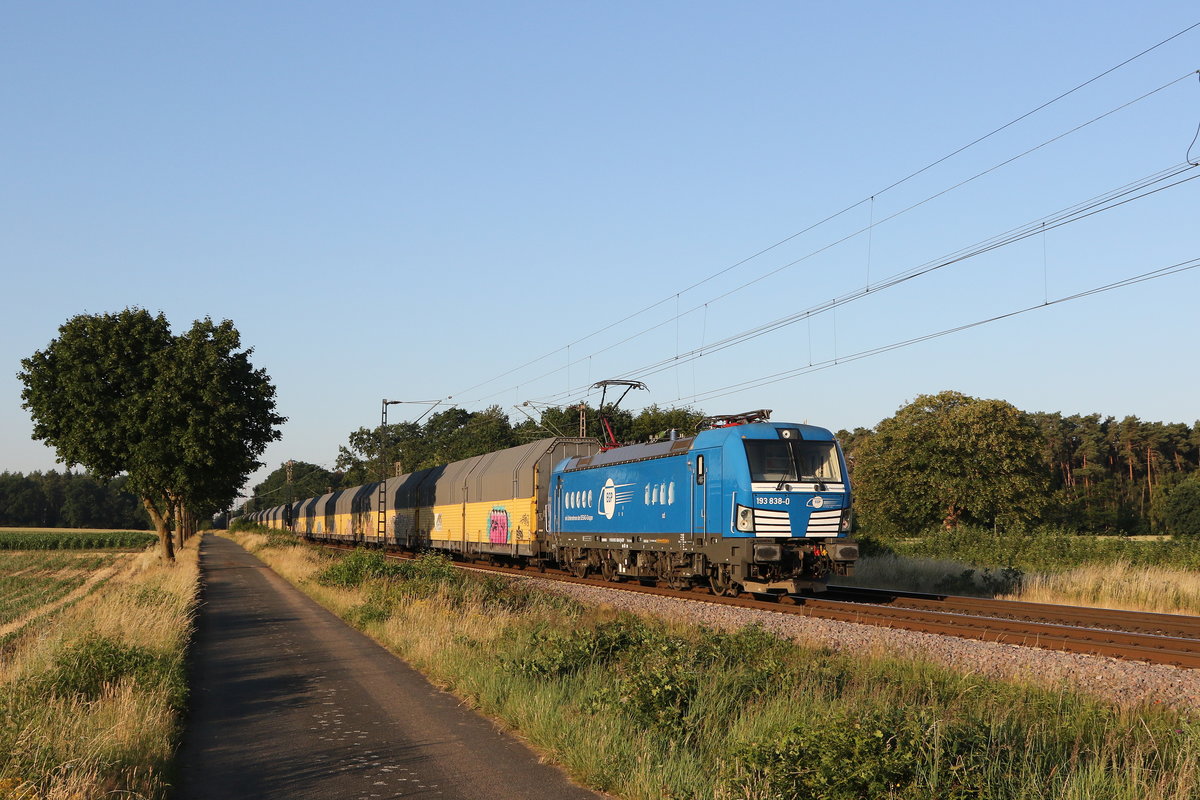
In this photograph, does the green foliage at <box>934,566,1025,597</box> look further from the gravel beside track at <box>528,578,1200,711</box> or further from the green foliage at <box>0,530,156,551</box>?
the green foliage at <box>0,530,156,551</box>

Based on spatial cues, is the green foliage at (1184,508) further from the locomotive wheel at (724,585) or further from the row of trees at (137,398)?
the row of trees at (137,398)

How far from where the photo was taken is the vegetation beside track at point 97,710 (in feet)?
24.4

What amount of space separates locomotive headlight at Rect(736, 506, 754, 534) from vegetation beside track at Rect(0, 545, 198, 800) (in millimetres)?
11266

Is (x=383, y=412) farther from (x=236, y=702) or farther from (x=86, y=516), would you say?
(x=86, y=516)

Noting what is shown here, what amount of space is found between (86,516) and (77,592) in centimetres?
16570

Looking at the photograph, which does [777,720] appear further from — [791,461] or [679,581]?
[679,581]

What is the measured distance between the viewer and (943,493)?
231 feet

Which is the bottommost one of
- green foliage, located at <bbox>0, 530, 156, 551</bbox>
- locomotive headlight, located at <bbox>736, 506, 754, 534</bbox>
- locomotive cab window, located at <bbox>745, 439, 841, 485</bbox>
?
green foliage, located at <bbox>0, 530, 156, 551</bbox>

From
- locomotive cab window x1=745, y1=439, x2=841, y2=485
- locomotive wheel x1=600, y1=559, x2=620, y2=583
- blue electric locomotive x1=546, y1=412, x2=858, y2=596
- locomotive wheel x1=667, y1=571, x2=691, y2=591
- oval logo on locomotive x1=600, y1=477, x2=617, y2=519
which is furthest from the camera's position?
locomotive wheel x1=600, y1=559, x2=620, y2=583

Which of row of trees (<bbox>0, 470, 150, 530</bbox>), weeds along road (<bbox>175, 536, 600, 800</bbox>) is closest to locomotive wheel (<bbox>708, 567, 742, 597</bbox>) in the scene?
weeds along road (<bbox>175, 536, 600, 800</bbox>)

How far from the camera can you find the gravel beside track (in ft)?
36.6

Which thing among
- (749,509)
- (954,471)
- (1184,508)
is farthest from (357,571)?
(1184,508)

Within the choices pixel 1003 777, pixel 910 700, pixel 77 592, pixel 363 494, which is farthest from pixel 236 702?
pixel 363 494

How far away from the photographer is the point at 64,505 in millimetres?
190375
